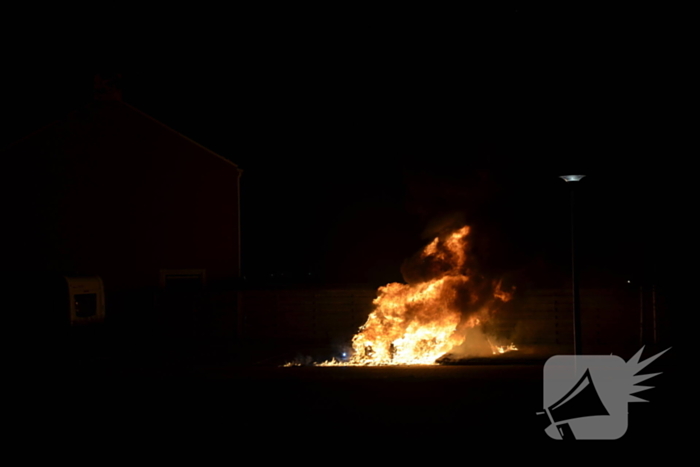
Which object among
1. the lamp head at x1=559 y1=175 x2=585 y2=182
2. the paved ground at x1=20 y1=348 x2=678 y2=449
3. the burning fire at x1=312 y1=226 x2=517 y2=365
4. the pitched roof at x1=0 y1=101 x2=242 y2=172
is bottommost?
the paved ground at x1=20 y1=348 x2=678 y2=449

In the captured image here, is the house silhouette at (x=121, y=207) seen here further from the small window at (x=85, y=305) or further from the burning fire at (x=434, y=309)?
the burning fire at (x=434, y=309)

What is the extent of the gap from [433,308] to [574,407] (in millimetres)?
6014

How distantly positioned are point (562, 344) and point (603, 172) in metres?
4.24

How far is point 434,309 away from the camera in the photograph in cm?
1536

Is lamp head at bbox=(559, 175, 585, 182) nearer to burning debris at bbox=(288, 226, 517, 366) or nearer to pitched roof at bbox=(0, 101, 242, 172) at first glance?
burning debris at bbox=(288, 226, 517, 366)

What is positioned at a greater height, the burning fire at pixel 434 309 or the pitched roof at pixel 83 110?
the pitched roof at pixel 83 110

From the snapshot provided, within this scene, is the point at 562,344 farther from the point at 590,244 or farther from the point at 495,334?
the point at 590,244

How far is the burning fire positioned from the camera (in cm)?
1522

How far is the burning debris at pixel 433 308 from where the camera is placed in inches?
599

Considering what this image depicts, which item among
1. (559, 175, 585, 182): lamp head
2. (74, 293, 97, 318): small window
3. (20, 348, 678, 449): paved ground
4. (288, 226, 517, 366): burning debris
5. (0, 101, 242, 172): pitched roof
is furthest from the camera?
(0, 101, 242, 172): pitched roof

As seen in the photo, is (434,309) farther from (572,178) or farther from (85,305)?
(85,305)

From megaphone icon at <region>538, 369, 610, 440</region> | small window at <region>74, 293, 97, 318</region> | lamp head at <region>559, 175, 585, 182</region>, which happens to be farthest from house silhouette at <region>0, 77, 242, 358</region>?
megaphone icon at <region>538, 369, 610, 440</region>

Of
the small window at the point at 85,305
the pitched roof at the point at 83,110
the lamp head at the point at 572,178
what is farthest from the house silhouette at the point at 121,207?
the lamp head at the point at 572,178

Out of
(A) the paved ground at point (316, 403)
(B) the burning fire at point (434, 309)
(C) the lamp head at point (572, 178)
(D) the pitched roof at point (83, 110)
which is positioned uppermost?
(D) the pitched roof at point (83, 110)
